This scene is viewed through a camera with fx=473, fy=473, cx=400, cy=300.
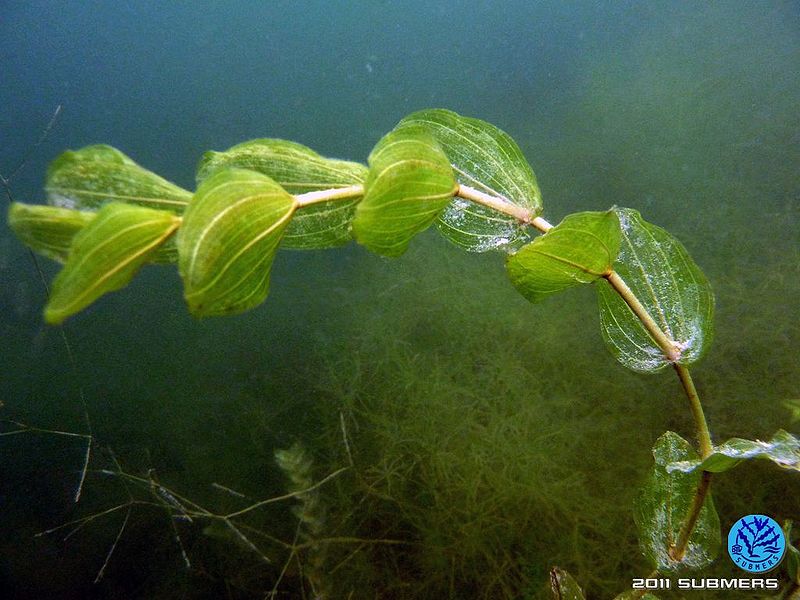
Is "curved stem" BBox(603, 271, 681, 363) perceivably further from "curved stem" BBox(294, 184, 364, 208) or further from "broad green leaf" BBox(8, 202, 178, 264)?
"broad green leaf" BBox(8, 202, 178, 264)

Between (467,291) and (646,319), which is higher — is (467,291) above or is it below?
below

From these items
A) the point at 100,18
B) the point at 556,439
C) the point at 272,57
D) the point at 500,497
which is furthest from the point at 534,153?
the point at 100,18

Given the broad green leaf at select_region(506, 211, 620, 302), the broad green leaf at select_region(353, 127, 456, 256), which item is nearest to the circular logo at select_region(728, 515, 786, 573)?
the broad green leaf at select_region(506, 211, 620, 302)

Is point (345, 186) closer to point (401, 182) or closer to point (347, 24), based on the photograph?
point (401, 182)

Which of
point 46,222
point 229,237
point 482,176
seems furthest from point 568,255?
point 46,222

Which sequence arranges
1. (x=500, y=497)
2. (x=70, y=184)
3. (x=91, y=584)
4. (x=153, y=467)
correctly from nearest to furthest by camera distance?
(x=70, y=184) < (x=500, y=497) < (x=91, y=584) < (x=153, y=467)

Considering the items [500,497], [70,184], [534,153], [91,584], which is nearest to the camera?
[70,184]

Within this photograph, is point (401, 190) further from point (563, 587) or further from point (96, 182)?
point (563, 587)
